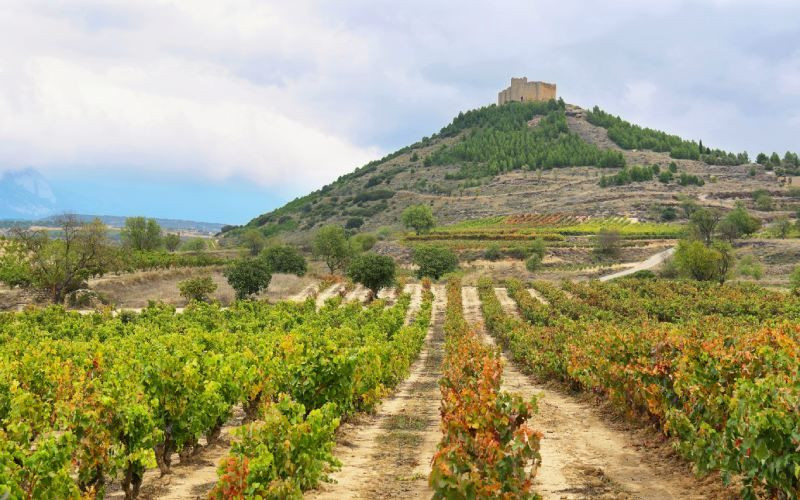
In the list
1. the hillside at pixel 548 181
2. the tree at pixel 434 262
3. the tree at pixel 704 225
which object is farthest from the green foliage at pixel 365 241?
the tree at pixel 704 225

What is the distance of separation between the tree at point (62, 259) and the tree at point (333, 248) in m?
34.7

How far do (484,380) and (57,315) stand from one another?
106 ft

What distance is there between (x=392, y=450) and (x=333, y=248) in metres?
74.0

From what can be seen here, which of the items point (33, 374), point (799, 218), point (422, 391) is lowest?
point (422, 391)

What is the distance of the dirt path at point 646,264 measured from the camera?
2923 inches

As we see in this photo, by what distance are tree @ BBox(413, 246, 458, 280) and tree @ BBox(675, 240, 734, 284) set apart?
2492 centimetres

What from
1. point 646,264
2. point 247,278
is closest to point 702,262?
point 646,264

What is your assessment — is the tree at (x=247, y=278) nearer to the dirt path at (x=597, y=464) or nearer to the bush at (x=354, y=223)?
the dirt path at (x=597, y=464)

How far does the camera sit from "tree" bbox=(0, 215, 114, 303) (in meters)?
50.5

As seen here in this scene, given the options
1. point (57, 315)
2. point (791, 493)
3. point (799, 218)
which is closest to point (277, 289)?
point (57, 315)

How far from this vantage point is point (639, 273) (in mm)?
71062

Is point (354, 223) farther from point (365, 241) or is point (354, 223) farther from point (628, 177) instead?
point (628, 177)

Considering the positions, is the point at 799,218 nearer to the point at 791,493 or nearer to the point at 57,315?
the point at 57,315

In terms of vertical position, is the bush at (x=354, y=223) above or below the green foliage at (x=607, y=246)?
above
